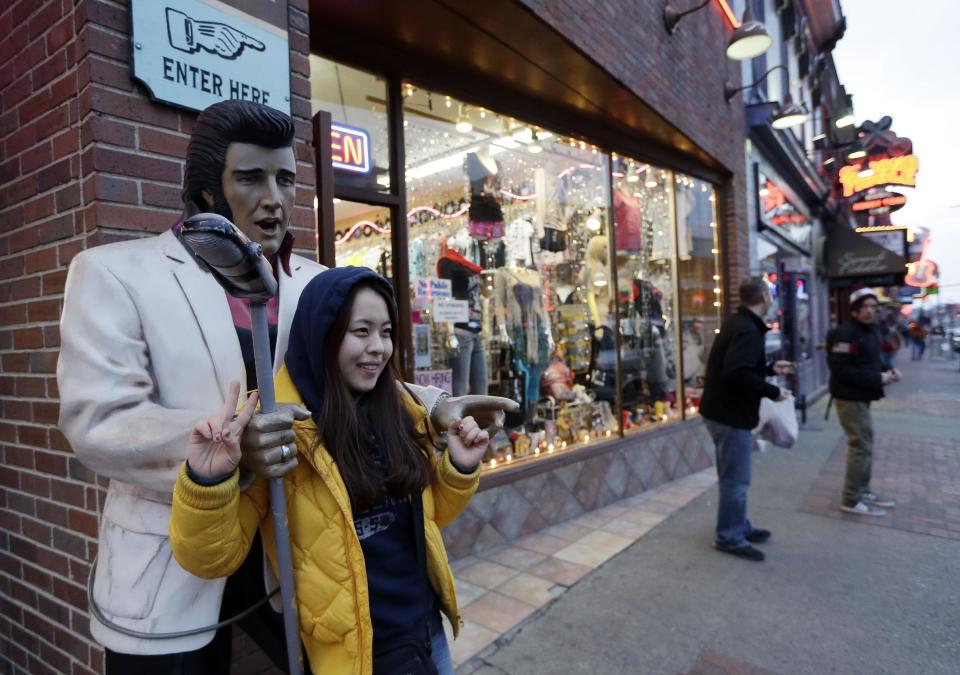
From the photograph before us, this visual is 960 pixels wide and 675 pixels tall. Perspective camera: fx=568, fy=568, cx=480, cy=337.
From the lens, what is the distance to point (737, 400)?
4.13 meters

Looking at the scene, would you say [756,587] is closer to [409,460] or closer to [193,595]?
[409,460]

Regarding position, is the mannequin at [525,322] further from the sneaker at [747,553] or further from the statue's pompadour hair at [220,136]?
the statue's pompadour hair at [220,136]

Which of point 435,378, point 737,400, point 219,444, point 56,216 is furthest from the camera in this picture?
point 435,378

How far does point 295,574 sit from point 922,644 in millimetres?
3424

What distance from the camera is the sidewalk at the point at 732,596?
293cm

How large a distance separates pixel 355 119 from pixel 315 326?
324 centimetres

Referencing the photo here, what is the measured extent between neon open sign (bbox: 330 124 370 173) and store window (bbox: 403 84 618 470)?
1.86 ft

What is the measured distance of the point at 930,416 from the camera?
1029 cm

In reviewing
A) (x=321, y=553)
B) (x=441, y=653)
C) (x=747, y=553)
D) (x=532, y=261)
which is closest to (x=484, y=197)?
(x=532, y=261)

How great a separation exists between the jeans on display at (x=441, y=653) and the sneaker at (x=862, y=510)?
4.86 m

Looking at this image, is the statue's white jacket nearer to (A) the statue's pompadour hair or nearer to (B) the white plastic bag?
(A) the statue's pompadour hair

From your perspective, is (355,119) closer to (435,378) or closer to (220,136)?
(435,378)

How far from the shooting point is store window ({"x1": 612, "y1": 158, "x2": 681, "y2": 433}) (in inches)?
256

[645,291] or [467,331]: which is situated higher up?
[645,291]
